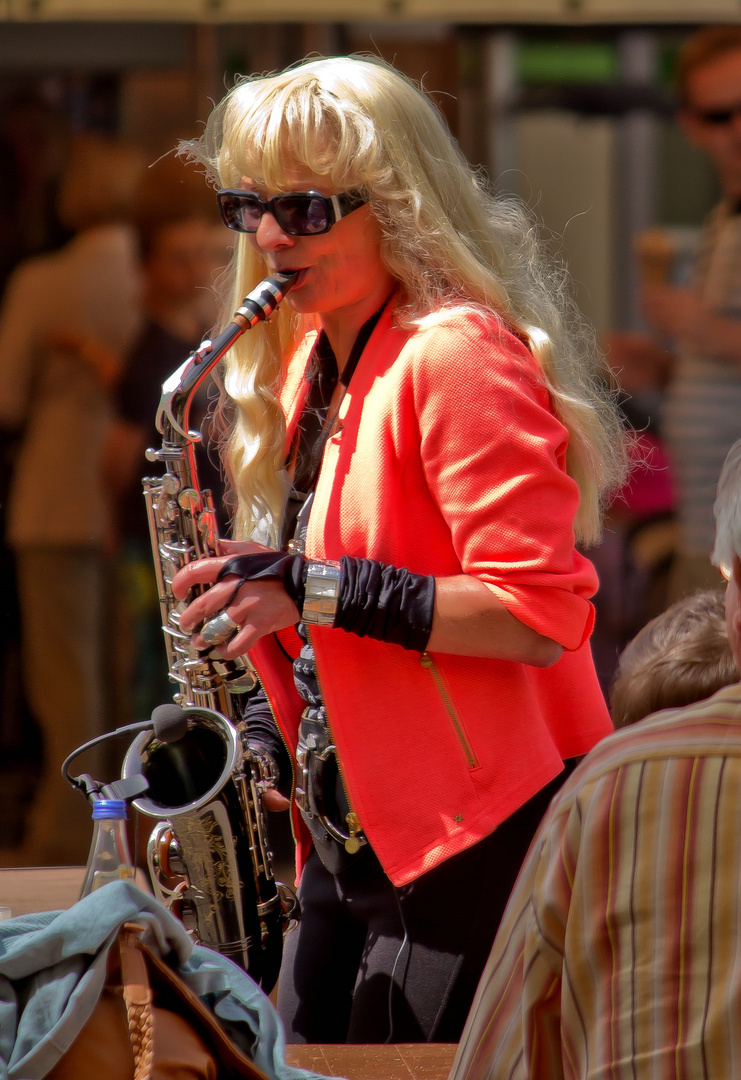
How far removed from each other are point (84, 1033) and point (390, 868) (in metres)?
0.59

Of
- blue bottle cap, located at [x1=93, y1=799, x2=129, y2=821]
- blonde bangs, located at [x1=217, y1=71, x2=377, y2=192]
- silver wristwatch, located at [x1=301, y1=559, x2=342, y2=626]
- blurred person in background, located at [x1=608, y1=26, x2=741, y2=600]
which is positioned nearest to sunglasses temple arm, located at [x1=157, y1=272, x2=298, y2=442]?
blonde bangs, located at [x1=217, y1=71, x2=377, y2=192]

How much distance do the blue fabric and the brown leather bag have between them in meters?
→ 0.01

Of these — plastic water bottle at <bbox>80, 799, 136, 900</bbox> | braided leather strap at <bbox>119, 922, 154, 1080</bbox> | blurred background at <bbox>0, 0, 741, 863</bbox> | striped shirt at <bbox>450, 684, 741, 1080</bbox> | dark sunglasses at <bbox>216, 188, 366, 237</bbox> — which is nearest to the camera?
striped shirt at <bbox>450, 684, 741, 1080</bbox>

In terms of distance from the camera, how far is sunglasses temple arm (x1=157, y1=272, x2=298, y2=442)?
1.64 metres

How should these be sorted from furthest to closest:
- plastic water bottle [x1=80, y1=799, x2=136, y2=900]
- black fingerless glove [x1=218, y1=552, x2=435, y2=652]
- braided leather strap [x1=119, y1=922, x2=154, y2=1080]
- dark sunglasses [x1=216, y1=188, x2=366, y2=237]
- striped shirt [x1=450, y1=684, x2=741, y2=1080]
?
1. dark sunglasses [x1=216, y1=188, x2=366, y2=237]
2. black fingerless glove [x1=218, y1=552, x2=435, y2=652]
3. plastic water bottle [x1=80, y1=799, x2=136, y2=900]
4. braided leather strap [x1=119, y1=922, x2=154, y2=1080]
5. striped shirt [x1=450, y1=684, x2=741, y2=1080]

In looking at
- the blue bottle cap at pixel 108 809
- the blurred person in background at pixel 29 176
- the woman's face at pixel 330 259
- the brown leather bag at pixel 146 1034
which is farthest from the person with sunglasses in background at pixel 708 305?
the brown leather bag at pixel 146 1034

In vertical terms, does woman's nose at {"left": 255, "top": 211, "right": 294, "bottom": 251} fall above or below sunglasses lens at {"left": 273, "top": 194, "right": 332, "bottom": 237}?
below

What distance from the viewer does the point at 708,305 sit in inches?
128

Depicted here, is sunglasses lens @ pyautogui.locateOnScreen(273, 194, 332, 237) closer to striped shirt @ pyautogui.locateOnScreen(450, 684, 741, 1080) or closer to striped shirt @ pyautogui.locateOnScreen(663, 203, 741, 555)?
striped shirt @ pyautogui.locateOnScreen(450, 684, 741, 1080)

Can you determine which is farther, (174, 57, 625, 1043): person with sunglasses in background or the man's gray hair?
(174, 57, 625, 1043): person with sunglasses in background

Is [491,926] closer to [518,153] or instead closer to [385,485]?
[385,485]

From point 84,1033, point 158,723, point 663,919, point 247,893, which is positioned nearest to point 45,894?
point 247,893

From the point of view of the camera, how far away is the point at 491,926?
1.51 meters

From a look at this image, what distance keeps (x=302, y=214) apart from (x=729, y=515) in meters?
0.83
